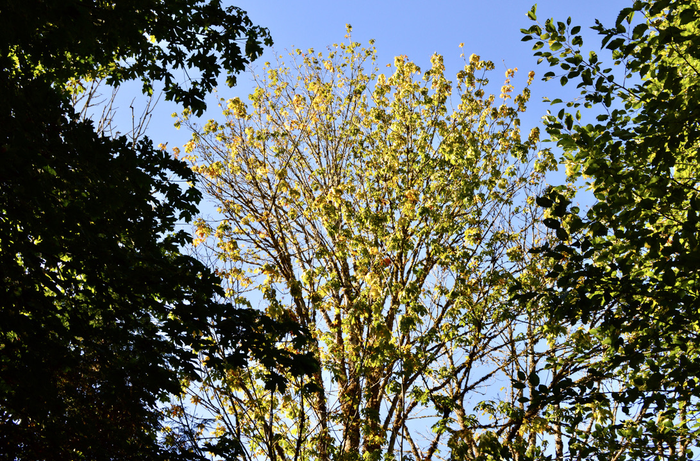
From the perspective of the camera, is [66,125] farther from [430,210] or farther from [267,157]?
[267,157]

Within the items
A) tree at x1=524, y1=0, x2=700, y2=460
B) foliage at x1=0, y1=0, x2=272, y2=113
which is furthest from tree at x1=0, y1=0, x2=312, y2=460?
tree at x1=524, y1=0, x2=700, y2=460

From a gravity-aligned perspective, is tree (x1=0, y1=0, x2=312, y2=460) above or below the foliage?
below

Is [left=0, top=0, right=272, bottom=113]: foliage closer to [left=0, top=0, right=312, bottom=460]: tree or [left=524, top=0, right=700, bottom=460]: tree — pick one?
[left=0, top=0, right=312, bottom=460]: tree

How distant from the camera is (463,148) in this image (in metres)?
10.5

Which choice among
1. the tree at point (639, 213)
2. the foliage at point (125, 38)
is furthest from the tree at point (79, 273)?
the tree at point (639, 213)

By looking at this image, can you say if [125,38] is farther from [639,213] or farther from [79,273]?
[639,213]

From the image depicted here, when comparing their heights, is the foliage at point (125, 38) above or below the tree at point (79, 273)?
above

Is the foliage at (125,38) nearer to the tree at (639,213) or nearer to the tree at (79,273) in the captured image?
the tree at (79,273)

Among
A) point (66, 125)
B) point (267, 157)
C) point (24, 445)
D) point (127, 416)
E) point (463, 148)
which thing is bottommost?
point (24, 445)

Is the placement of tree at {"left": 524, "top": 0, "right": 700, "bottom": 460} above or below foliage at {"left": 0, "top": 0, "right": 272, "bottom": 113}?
below

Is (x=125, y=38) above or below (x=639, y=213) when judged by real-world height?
above

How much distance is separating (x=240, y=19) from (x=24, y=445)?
5.48m

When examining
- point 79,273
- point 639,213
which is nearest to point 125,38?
point 79,273

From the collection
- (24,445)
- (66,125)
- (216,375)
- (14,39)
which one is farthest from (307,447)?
(14,39)
